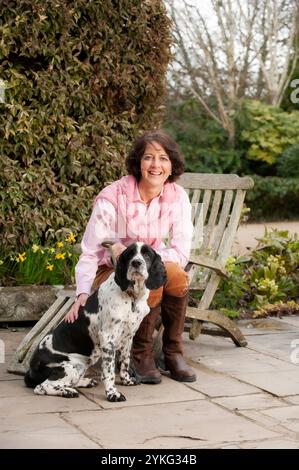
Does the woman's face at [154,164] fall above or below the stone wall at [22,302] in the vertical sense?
above

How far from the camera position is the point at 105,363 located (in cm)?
414

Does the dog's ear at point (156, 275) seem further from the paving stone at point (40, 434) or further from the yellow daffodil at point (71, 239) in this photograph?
the yellow daffodil at point (71, 239)

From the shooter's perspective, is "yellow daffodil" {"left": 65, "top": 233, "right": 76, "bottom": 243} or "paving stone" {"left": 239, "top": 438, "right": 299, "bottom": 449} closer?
"paving stone" {"left": 239, "top": 438, "right": 299, "bottom": 449}

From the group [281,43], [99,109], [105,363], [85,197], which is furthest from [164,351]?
[281,43]

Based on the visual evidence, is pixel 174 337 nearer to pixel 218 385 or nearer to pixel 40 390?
pixel 218 385

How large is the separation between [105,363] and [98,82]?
2795 mm

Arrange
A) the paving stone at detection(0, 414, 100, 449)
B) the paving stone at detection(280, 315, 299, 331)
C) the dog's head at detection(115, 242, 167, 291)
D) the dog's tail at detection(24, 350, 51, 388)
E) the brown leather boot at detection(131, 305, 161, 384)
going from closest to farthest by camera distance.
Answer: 1. the paving stone at detection(0, 414, 100, 449)
2. the dog's head at detection(115, 242, 167, 291)
3. the dog's tail at detection(24, 350, 51, 388)
4. the brown leather boot at detection(131, 305, 161, 384)
5. the paving stone at detection(280, 315, 299, 331)

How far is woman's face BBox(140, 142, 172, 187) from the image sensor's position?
453 cm

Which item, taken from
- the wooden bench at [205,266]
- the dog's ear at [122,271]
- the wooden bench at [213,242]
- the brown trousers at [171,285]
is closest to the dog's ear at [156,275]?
the dog's ear at [122,271]

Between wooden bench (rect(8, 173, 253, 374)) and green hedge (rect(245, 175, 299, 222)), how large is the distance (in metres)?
9.28

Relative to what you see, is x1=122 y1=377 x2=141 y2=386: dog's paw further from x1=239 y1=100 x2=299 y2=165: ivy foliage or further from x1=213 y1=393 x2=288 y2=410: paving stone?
x1=239 y1=100 x2=299 y2=165: ivy foliage

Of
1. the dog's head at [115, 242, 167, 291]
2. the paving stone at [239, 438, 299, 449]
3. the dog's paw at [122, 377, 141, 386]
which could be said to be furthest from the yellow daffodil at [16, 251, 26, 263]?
the paving stone at [239, 438, 299, 449]

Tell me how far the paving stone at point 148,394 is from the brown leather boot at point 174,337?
3.0 inches

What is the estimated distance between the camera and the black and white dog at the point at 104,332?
409 cm
